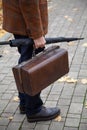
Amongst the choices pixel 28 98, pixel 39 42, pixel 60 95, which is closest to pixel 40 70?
pixel 39 42

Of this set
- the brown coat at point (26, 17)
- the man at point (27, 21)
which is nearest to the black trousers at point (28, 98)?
the man at point (27, 21)

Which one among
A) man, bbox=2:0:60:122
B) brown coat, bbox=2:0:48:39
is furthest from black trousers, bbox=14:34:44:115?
brown coat, bbox=2:0:48:39

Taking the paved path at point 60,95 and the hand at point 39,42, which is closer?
the hand at point 39,42

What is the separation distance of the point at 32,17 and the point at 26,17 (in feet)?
0.20

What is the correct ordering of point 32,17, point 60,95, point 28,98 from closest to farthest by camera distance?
point 32,17, point 28,98, point 60,95

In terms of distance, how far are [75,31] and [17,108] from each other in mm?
3517

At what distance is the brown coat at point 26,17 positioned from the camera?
3.48m

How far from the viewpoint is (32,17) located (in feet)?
11.5

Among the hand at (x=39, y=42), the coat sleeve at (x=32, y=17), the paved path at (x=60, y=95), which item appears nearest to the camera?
the coat sleeve at (x=32, y=17)

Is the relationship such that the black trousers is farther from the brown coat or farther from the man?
the brown coat

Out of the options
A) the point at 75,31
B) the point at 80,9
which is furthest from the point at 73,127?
the point at 80,9

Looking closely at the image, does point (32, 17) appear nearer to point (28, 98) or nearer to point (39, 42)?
point (39, 42)

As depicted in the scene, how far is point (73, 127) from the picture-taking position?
4039 millimetres

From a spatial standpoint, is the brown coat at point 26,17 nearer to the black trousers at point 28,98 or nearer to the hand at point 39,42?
the hand at point 39,42
